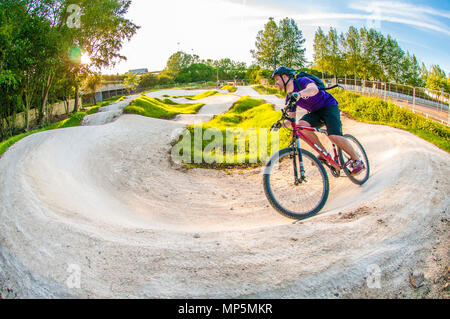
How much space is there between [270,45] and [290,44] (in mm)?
4447

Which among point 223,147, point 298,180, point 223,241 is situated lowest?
point 223,241

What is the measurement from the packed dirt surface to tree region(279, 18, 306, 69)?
62533 mm

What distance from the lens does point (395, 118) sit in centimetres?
1044

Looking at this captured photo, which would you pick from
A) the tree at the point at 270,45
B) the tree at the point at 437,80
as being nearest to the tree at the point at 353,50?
the tree at the point at 437,80

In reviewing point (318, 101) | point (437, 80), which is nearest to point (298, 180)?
point (318, 101)

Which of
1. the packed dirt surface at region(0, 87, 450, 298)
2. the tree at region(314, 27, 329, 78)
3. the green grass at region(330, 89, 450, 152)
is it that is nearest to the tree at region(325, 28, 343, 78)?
the tree at region(314, 27, 329, 78)

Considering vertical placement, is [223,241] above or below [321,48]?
below

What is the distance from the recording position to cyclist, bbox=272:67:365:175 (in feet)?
15.5

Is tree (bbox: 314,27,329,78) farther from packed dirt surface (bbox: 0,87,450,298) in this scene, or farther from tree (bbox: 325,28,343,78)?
packed dirt surface (bbox: 0,87,450,298)

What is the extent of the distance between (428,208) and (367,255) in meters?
1.47

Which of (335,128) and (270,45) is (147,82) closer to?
(270,45)

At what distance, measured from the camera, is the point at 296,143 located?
461cm
